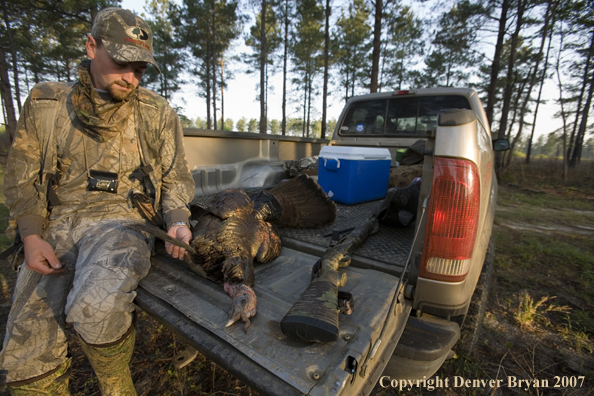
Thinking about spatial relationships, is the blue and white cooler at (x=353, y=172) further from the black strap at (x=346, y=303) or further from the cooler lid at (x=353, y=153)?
the black strap at (x=346, y=303)

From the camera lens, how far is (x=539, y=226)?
6.53m

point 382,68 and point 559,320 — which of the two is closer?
point 559,320

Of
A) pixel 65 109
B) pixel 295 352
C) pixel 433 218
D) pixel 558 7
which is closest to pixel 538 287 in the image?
pixel 433 218

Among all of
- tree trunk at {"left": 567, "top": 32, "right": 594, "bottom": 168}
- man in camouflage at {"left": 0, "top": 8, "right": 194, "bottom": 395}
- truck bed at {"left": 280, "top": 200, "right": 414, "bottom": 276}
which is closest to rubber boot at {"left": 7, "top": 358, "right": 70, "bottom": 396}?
man in camouflage at {"left": 0, "top": 8, "right": 194, "bottom": 395}

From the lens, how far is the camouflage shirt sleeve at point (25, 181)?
5.24 feet

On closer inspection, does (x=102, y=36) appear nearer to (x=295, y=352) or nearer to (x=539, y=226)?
(x=295, y=352)

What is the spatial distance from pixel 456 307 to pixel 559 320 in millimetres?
2212

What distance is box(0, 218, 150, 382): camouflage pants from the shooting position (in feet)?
4.52

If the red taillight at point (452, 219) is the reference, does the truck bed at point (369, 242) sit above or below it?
below

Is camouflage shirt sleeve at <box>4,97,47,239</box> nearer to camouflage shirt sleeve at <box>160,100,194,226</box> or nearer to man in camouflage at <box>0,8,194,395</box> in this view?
man in camouflage at <box>0,8,194,395</box>

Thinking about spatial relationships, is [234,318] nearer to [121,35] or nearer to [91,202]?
[91,202]

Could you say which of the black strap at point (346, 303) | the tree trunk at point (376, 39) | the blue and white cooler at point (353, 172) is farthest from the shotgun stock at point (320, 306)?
the tree trunk at point (376, 39)

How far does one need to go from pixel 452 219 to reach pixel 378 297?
519mm

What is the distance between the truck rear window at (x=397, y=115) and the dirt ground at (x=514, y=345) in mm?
2292
